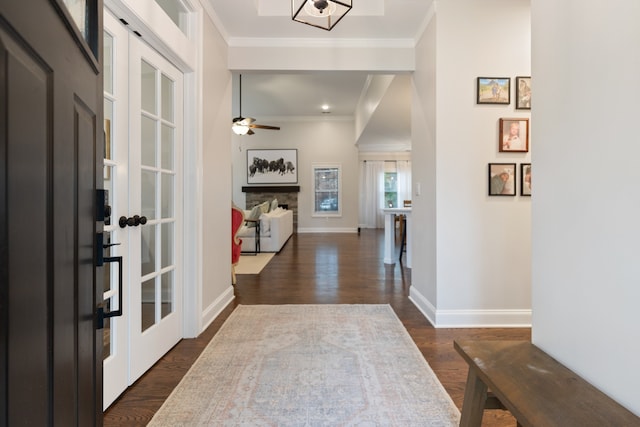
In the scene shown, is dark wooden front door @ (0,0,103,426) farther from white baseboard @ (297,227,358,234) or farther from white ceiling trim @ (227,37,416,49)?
white baseboard @ (297,227,358,234)

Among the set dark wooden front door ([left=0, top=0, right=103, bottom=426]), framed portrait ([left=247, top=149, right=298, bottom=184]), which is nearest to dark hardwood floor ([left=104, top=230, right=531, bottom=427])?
dark wooden front door ([left=0, top=0, right=103, bottom=426])

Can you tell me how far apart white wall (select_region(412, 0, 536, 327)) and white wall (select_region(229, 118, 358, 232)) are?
6809mm

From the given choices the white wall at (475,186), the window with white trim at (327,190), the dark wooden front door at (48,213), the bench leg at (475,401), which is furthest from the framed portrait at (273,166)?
the dark wooden front door at (48,213)

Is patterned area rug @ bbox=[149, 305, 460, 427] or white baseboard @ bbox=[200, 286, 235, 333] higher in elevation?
white baseboard @ bbox=[200, 286, 235, 333]

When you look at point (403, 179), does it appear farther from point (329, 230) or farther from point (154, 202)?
point (154, 202)

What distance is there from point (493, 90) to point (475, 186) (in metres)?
0.77

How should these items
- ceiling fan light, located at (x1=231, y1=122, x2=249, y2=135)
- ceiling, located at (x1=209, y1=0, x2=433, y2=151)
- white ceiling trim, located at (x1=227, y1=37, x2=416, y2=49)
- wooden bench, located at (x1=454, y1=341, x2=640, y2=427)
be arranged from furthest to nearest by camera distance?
ceiling fan light, located at (x1=231, y1=122, x2=249, y2=135)
white ceiling trim, located at (x1=227, y1=37, x2=416, y2=49)
ceiling, located at (x1=209, y1=0, x2=433, y2=151)
wooden bench, located at (x1=454, y1=341, x2=640, y2=427)

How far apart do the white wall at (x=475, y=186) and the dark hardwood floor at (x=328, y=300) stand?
25 centimetres

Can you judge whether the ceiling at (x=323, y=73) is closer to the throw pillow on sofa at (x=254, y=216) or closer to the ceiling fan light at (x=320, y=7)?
the ceiling fan light at (x=320, y=7)

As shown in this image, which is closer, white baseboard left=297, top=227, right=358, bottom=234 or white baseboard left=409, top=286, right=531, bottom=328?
white baseboard left=409, top=286, right=531, bottom=328

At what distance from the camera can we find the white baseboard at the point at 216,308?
2.48 meters

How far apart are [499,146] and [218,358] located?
2.56 meters

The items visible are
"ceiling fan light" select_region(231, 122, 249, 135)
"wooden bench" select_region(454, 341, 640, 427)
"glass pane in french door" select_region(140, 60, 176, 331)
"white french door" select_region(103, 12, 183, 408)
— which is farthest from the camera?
"ceiling fan light" select_region(231, 122, 249, 135)

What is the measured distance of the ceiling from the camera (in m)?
2.68
